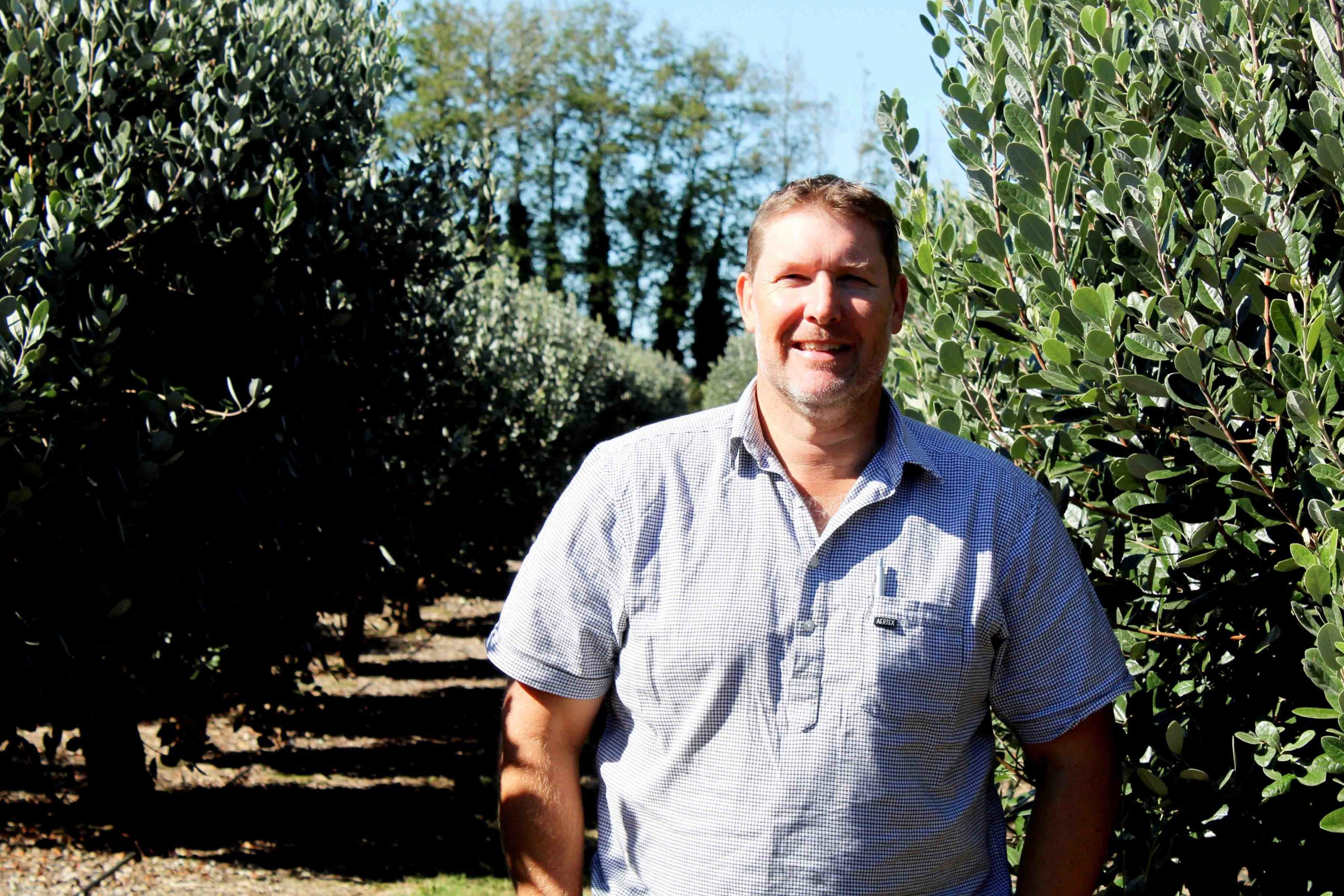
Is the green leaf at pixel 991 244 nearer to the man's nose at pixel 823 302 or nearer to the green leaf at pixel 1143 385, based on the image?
the man's nose at pixel 823 302

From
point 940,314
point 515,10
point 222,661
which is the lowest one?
point 222,661

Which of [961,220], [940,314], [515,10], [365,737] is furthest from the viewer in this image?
[515,10]

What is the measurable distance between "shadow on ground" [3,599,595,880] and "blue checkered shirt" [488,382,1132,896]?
5278 millimetres

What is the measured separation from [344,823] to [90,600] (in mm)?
3042

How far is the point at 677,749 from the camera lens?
2408mm

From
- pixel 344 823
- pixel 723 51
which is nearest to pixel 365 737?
pixel 344 823

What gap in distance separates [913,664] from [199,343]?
17.1 feet

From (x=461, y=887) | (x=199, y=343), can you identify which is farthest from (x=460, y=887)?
(x=199, y=343)

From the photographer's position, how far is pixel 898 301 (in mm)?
2713

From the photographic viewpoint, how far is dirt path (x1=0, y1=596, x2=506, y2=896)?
275 inches

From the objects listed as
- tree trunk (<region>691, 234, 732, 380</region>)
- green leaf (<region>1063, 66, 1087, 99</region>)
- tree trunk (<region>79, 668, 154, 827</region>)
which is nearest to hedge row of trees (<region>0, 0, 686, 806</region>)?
tree trunk (<region>79, 668, 154, 827</region>)

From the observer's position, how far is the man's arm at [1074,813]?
2.46m

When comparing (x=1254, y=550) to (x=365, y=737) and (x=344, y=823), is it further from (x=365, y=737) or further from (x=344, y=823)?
(x=365, y=737)

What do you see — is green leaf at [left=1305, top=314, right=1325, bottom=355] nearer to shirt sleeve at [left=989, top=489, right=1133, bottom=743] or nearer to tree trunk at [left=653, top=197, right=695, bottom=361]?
shirt sleeve at [left=989, top=489, right=1133, bottom=743]
